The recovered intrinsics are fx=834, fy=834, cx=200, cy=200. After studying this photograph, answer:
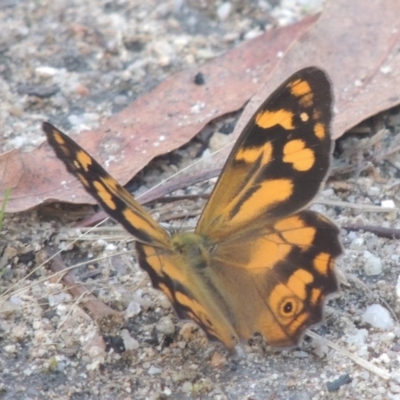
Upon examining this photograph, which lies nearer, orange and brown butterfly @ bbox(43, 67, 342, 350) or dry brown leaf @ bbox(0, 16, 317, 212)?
orange and brown butterfly @ bbox(43, 67, 342, 350)

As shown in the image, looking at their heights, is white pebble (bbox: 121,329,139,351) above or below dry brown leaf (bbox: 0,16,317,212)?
below

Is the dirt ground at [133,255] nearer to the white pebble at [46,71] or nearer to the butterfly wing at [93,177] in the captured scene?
the white pebble at [46,71]

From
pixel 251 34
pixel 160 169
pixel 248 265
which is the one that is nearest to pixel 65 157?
pixel 248 265

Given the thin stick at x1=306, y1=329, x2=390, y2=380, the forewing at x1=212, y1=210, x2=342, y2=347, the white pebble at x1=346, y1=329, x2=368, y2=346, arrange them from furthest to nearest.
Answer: the white pebble at x1=346, y1=329, x2=368, y2=346, the thin stick at x1=306, y1=329, x2=390, y2=380, the forewing at x1=212, y1=210, x2=342, y2=347

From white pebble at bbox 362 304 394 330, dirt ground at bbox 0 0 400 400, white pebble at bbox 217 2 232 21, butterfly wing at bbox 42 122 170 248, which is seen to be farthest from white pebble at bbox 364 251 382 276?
white pebble at bbox 217 2 232 21

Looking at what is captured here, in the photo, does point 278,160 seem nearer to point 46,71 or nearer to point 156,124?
point 156,124

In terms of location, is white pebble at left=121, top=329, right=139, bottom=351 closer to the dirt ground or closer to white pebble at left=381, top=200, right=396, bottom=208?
the dirt ground

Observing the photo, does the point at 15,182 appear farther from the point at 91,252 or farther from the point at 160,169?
the point at 160,169

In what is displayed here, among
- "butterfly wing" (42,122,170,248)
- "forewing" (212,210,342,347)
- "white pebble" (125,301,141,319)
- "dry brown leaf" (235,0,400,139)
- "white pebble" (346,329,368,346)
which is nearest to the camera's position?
"butterfly wing" (42,122,170,248)
